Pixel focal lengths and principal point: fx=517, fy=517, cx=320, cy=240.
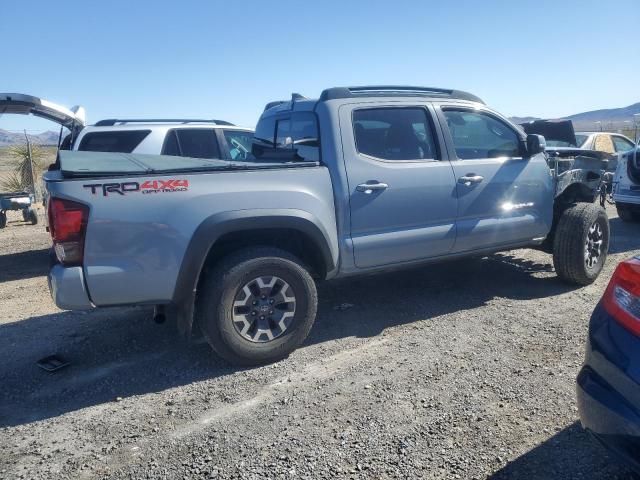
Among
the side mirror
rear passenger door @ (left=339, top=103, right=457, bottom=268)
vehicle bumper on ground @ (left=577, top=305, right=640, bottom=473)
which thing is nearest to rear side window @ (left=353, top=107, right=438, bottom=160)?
rear passenger door @ (left=339, top=103, right=457, bottom=268)

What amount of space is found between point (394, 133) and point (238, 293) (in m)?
1.95

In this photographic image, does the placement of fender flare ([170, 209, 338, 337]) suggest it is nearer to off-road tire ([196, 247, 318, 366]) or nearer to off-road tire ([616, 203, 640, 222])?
off-road tire ([196, 247, 318, 366])

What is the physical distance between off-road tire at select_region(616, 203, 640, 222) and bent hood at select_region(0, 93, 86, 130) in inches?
372

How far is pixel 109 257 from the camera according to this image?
3.33 m

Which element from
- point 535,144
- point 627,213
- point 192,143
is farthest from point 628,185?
point 192,143

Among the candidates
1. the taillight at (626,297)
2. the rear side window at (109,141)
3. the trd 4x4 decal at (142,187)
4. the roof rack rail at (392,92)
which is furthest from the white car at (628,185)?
the trd 4x4 decal at (142,187)

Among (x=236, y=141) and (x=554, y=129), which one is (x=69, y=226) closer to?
(x=236, y=141)

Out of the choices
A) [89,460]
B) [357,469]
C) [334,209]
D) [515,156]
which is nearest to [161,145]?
[334,209]

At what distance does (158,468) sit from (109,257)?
1348mm

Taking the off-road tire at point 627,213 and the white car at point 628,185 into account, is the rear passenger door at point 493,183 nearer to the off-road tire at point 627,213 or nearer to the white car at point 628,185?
the white car at point 628,185

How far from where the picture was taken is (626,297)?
2209 millimetres

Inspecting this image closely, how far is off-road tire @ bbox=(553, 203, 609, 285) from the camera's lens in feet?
17.1

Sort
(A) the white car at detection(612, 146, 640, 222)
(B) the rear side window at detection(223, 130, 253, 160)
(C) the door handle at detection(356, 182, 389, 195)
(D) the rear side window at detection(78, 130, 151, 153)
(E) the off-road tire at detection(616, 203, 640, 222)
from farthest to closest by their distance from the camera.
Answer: (E) the off-road tire at detection(616, 203, 640, 222)
(A) the white car at detection(612, 146, 640, 222)
(B) the rear side window at detection(223, 130, 253, 160)
(D) the rear side window at detection(78, 130, 151, 153)
(C) the door handle at detection(356, 182, 389, 195)

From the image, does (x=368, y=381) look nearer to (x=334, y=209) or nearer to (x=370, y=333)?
(x=370, y=333)
